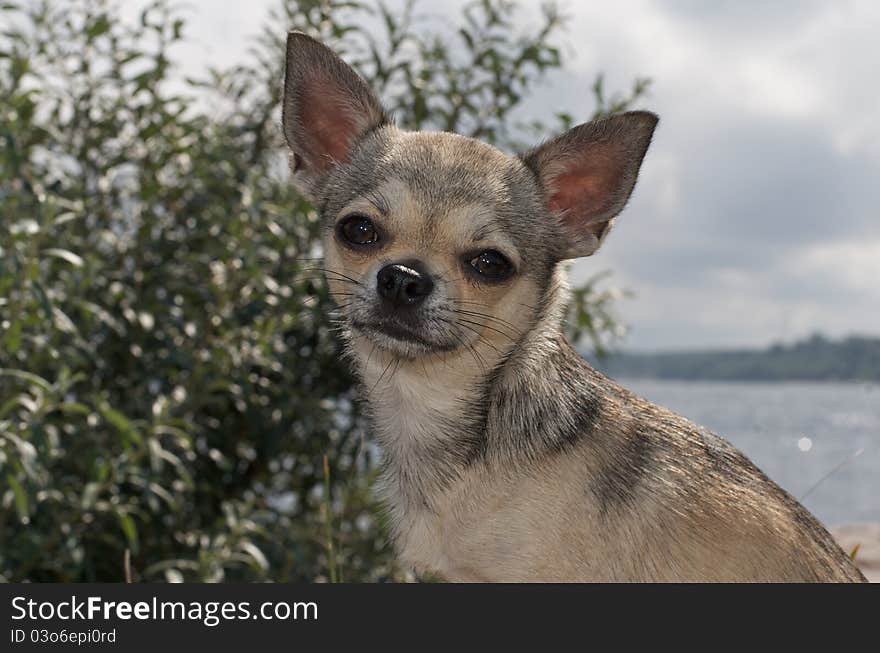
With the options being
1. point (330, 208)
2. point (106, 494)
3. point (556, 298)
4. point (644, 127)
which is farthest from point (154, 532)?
point (644, 127)

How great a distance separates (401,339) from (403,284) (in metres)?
0.19

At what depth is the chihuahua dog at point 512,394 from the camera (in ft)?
8.52

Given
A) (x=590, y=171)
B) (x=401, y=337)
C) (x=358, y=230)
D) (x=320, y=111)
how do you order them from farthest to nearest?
(x=320, y=111)
(x=590, y=171)
(x=358, y=230)
(x=401, y=337)

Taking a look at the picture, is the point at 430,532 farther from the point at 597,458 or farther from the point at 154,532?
the point at 154,532

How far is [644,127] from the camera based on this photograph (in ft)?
9.22

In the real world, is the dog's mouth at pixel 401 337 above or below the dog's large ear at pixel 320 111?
below

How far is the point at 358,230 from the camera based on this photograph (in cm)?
289

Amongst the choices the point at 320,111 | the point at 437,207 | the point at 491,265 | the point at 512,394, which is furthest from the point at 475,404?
the point at 320,111

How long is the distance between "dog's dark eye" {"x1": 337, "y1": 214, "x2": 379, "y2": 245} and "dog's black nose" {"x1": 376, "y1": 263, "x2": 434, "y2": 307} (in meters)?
0.20

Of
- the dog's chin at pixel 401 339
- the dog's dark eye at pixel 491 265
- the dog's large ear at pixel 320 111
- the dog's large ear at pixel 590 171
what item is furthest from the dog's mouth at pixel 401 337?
the dog's large ear at pixel 320 111

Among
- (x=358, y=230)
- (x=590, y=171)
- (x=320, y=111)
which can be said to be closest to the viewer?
(x=358, y=230)

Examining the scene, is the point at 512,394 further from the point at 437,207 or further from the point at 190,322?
the point at 190,322

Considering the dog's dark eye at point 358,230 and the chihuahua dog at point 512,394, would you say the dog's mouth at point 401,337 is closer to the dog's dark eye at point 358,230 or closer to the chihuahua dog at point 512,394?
the chihuahua dog at point 512,394

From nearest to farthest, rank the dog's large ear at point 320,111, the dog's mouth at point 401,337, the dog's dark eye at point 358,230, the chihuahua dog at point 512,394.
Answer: the chihuahua dog at point 512,394 → the dog's mouth at point 401,337 → the dog's dark eye at point 358,230 → the dog's large ear at point 320,111
